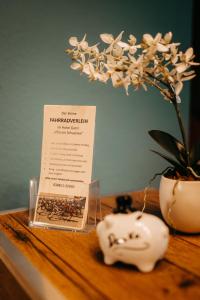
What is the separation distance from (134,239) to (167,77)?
429 millimetres

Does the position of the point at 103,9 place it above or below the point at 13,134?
above

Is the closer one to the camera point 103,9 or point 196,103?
point 103,9

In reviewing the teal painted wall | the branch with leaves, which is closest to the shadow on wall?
the teal painted wall

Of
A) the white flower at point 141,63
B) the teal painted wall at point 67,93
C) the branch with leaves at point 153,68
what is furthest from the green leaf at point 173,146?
the teal painted wall at point 67,93

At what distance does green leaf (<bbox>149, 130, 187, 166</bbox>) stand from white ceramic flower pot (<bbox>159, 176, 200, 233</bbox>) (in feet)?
0.27

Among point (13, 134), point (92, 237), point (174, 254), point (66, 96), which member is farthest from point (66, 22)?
point (174, 254)

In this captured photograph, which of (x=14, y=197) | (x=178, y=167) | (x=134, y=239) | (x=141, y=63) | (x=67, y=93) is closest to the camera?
(x=134, y=239)

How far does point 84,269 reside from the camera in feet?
2.34

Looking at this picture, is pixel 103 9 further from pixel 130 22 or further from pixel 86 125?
pixel 86 125

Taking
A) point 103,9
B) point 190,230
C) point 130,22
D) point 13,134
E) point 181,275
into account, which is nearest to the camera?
point 181,275

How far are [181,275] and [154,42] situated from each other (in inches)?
21.6

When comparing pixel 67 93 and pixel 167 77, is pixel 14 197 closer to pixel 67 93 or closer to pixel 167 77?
pixel 67 93

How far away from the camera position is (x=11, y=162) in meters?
1.54

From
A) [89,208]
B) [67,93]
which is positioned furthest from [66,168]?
[67,93]
